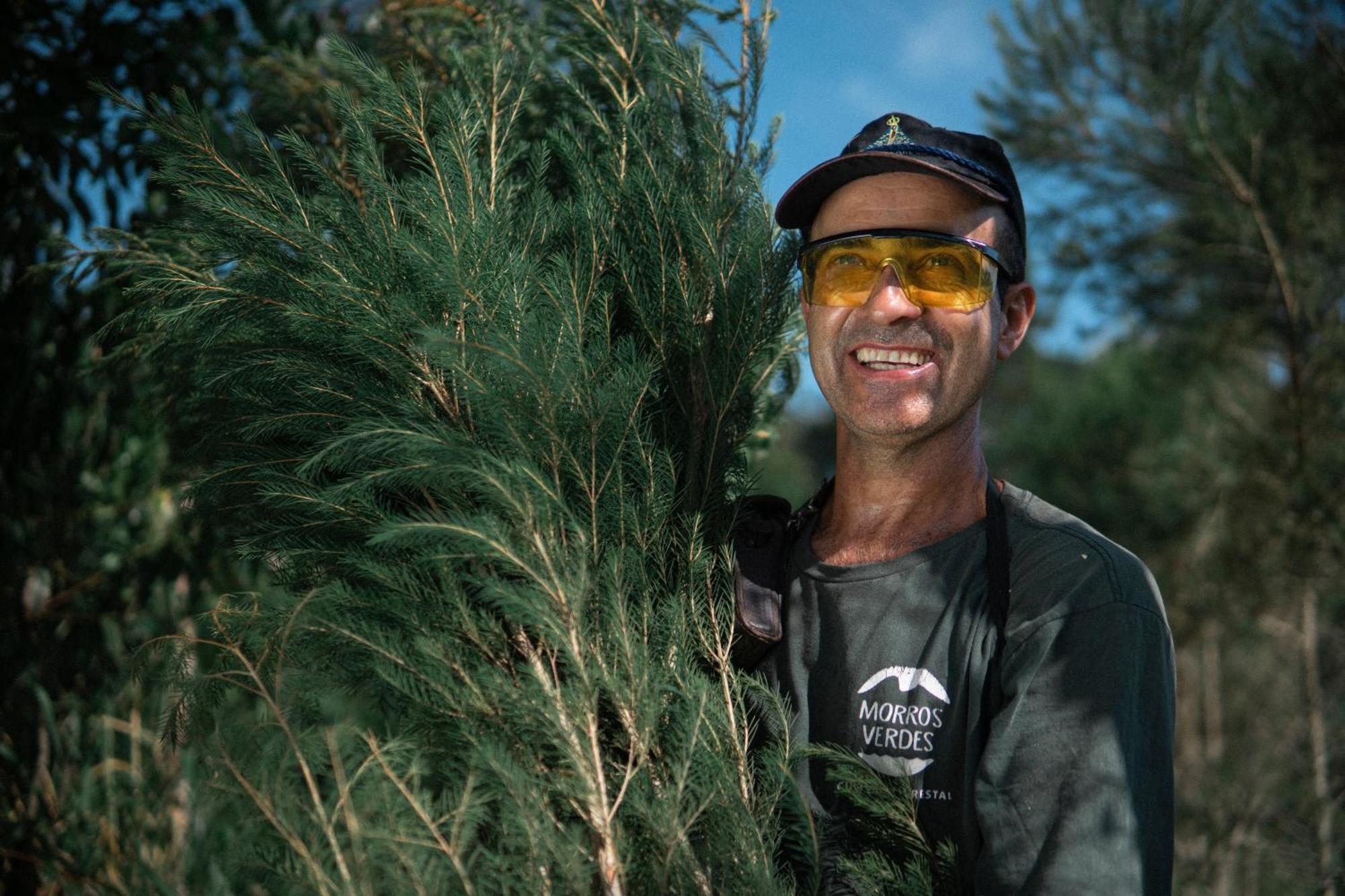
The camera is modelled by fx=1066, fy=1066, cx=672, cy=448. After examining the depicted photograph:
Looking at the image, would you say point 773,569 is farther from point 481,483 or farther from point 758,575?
point 481,483

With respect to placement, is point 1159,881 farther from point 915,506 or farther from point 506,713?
point 506,713

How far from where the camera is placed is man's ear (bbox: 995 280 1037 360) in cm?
235

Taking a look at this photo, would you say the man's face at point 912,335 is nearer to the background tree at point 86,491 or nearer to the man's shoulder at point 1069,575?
the man's shoulder at point 1069,575

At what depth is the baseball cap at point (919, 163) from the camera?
213 cm

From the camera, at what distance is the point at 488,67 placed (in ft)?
7.56

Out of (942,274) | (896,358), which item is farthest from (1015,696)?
(942,274)

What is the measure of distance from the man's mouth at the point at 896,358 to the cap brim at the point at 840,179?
34 cm

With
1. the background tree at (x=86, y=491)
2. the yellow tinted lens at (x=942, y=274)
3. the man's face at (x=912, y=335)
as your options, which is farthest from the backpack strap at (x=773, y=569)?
the background tree at (x=86, y=491)

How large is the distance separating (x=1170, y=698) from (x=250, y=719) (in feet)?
5.11

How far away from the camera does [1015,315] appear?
7.77ft

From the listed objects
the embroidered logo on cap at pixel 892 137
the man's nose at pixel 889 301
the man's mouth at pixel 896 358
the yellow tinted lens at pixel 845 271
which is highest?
the embroidered logo on cap at pixel 892 137

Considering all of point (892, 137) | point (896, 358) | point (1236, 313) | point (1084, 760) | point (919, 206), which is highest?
point (1236, 313)

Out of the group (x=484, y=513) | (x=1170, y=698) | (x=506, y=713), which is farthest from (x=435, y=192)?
(x=1170, y=698)

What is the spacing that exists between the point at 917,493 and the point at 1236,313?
6843 mm
